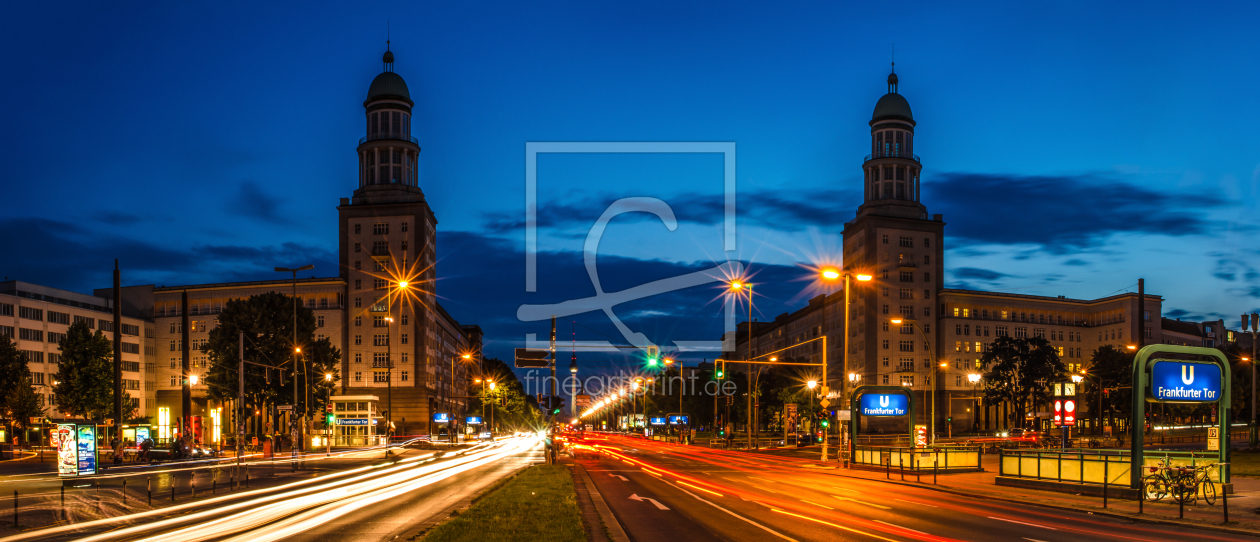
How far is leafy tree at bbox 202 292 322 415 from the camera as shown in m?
80.2

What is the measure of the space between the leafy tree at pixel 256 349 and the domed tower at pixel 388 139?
49527 mm

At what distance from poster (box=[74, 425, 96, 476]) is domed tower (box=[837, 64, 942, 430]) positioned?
110197 millimetres

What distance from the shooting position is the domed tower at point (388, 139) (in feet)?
431

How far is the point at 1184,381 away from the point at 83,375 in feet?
297

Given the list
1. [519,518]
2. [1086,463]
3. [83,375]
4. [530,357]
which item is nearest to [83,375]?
[83,375]

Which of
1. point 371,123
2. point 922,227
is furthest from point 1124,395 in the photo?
point 371,123

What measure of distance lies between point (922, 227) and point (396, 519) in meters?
127

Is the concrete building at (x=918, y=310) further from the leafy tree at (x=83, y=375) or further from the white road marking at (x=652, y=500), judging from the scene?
the white road marking at (x=652, y=500)

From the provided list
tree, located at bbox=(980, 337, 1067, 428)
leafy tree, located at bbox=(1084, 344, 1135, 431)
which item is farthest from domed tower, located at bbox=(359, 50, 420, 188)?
leafy tree, located at bbox=(1084, 344, 1135, 431)

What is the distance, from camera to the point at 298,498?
30016mm

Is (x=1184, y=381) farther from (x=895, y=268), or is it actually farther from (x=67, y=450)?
(x=895, y=268)

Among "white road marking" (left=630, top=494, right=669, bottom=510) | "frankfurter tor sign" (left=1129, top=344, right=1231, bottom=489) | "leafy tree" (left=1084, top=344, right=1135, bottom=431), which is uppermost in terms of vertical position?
"frankfurter tor sign" (left=1129, top=344, right=1231, bottom=489)

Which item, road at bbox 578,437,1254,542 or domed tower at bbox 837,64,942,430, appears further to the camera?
domed tower at bbox 837,64,942,430

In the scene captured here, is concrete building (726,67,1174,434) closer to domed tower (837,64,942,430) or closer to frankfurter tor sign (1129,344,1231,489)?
domed tower (837,64,942,430)
